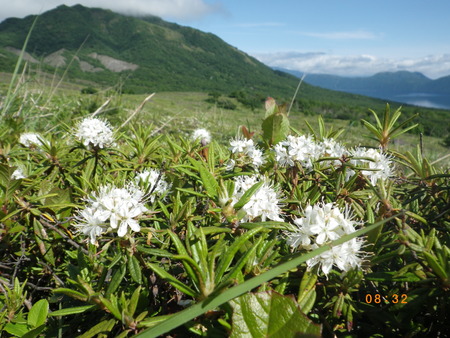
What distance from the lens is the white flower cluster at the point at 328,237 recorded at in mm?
980

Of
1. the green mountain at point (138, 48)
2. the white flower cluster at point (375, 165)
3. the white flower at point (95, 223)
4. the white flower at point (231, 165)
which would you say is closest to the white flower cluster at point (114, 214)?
the white flower at point (95, 223)

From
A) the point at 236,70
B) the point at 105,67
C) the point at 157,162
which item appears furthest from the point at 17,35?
the point at 157,162

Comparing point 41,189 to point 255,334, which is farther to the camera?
point 41,189

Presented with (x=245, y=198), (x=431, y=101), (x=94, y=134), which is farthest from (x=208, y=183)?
(x=431, y=101)

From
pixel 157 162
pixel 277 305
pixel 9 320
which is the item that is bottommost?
pixel 9 320

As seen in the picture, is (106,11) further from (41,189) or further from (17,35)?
(41,189)

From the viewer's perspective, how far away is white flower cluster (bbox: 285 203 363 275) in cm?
98

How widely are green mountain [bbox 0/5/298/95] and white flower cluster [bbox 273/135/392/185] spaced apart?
89602 millimetres

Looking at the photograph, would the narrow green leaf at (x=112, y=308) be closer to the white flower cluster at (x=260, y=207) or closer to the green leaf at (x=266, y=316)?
the green leaf at (x=266, y=316)

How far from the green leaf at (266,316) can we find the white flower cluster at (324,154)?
87 cm

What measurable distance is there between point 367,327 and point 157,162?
134 centimetres

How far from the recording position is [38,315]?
1088mm

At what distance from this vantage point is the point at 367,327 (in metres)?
1.03
